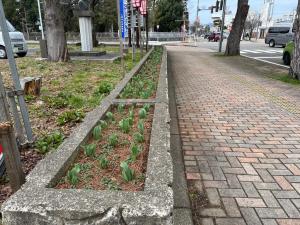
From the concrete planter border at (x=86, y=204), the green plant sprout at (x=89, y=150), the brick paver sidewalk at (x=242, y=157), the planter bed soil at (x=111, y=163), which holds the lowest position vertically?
the brick paver sidewalk at (x=242, y=157)

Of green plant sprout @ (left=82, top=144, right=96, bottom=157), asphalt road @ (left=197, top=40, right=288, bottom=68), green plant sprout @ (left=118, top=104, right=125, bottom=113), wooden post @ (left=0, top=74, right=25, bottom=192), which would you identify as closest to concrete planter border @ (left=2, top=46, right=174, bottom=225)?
wooden post @ (left=0, top=74, right=25, bottom=192)

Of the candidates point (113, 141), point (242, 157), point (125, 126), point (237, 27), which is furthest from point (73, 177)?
point (237, 27)

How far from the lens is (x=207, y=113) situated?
5.95m

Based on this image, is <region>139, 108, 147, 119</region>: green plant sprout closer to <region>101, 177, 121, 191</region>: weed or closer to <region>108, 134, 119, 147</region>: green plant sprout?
<region>108, 134, 119, 147</region>: green plant sprout

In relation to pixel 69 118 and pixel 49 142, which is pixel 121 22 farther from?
pixel 49 142

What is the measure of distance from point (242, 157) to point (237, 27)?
54.8ft

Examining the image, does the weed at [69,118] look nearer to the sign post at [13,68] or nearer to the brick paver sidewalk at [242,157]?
the sign post at [13,68]

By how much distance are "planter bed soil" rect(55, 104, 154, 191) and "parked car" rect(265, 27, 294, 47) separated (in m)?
28.7

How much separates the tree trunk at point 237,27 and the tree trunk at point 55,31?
11.8m

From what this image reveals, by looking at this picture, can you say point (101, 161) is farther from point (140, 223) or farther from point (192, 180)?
point (192, 180)

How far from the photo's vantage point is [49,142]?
12.5 feet

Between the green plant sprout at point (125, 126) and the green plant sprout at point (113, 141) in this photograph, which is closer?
the green plant sprout at point (113, 141)

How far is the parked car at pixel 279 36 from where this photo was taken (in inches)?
1102

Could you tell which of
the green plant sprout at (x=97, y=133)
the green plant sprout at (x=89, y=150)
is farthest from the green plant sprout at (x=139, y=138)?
the green plant sprout at (x=89, y=150)
